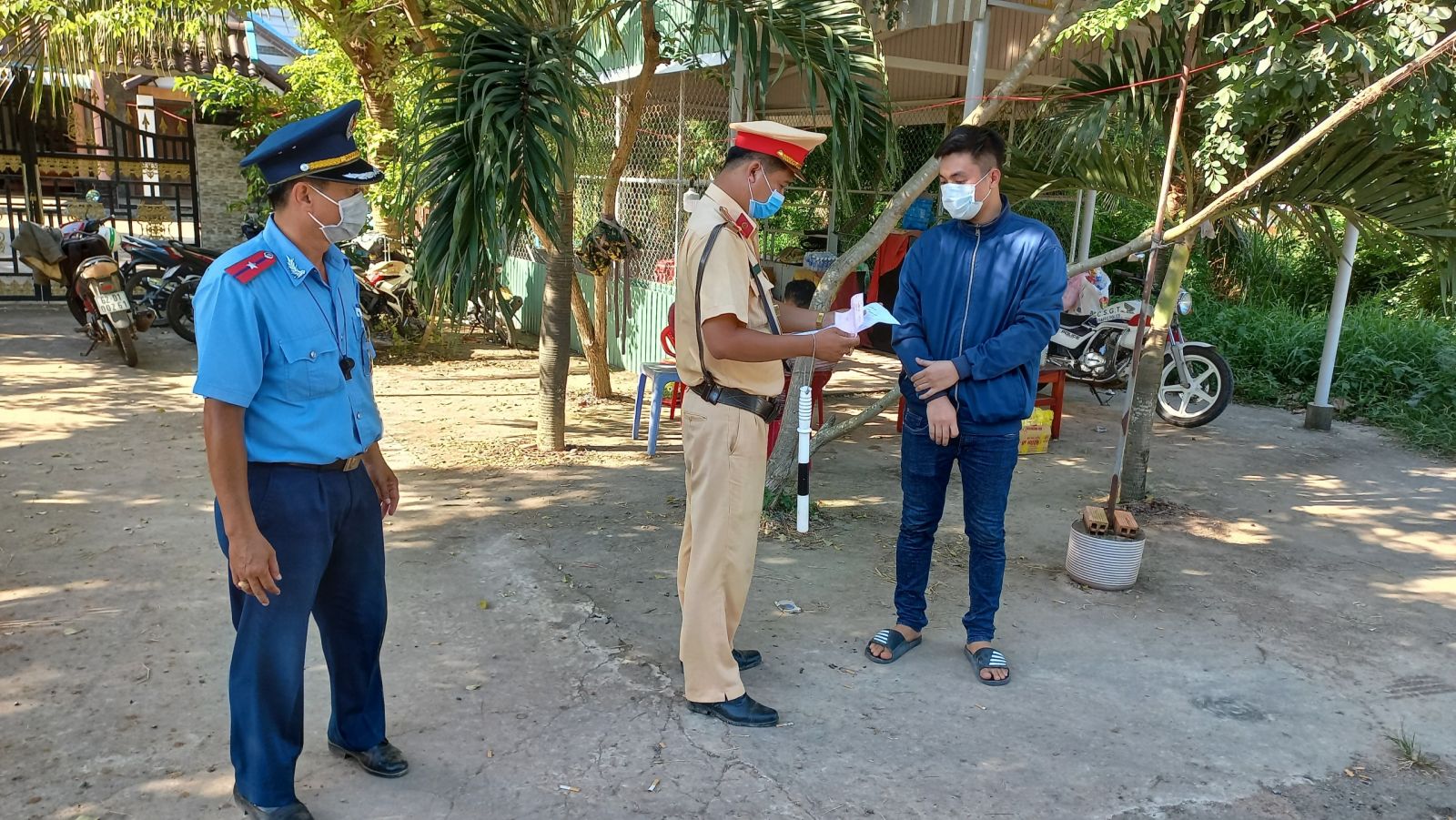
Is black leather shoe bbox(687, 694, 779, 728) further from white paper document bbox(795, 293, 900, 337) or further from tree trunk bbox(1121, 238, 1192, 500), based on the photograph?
tree trunk bbox(1121, 238, 1192, 500)

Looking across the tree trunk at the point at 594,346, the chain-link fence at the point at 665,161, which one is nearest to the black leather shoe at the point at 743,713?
the tree trunk at the point at 594,346

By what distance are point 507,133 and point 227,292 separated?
2418mm

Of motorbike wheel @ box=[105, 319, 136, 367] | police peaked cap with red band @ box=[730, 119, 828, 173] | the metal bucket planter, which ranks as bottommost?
the metal bucket planter

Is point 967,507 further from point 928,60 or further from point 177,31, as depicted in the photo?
point 177,31

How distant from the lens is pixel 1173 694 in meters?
3.42

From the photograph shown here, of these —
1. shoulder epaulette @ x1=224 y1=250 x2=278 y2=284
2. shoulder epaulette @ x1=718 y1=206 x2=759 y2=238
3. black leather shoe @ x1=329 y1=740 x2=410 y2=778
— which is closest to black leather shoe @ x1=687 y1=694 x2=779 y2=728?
black leather shoe @ x1=329 y1=740 x2=410 y2=778

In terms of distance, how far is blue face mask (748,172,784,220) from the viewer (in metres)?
3.04

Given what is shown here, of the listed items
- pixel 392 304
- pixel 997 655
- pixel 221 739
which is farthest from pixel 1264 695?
pixel 392 304

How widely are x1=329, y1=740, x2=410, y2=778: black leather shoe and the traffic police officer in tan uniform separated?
881mm

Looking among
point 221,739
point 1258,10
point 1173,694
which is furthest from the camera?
point 1258,10

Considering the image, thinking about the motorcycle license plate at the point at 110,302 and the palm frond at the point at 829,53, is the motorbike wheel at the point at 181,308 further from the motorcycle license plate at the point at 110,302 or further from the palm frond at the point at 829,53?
the palm frond at the point at 829,53

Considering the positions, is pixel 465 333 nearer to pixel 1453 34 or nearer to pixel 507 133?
pixel 507 133

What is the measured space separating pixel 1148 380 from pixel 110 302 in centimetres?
776

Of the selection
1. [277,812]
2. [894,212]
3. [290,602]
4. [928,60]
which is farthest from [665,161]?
[277,812]
